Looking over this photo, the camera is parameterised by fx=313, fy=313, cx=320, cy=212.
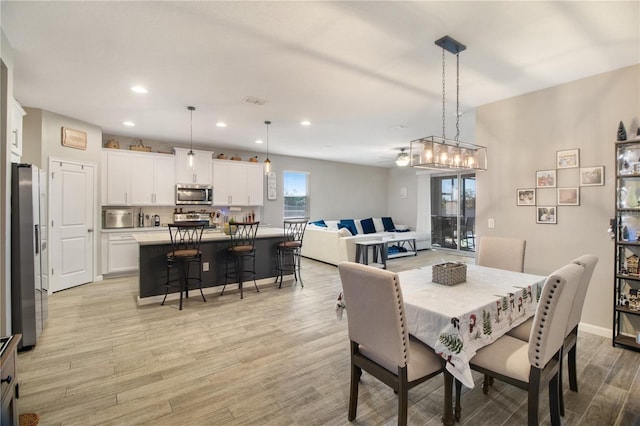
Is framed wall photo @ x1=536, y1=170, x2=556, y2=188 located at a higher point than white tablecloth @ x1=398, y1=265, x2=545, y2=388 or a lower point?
higher

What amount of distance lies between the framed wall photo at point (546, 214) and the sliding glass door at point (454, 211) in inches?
174

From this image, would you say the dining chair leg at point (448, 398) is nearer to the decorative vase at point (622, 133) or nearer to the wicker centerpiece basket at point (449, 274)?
the wicker centerpiece basket at point (449, 274)

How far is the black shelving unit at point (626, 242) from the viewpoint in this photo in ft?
9.57

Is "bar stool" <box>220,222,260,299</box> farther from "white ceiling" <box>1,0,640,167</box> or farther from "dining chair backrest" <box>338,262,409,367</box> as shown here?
"dining chair backrest" <box>338,262,409,367</box>

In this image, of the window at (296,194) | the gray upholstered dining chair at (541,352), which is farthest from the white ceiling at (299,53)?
the window at (296,194)

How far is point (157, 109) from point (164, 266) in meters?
2.16

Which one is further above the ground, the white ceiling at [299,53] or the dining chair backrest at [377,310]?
the white ceiling at [299,53]

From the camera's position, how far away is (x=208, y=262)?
4633 mm

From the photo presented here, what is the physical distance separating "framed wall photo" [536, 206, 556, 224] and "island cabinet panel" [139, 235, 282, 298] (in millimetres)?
3616

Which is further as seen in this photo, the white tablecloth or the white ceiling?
the white ceiling

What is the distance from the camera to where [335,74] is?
125 inches

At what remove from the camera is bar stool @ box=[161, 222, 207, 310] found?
13.1 feet

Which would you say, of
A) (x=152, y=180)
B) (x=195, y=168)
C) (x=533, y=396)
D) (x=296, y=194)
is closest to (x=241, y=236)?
(x=195, y=168)

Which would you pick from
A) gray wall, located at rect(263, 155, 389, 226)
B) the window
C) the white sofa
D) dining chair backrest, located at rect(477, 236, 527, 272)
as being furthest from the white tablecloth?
the window
